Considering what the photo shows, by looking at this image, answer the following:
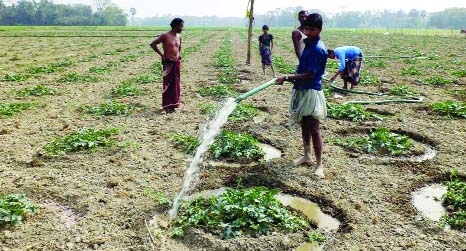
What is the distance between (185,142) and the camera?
6.71 metres

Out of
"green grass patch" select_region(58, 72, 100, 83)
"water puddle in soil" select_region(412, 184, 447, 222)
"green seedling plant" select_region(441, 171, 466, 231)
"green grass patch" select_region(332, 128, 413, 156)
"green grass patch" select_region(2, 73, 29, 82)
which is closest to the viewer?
"green seedling plant" select_region(441, 171, 466, 231)

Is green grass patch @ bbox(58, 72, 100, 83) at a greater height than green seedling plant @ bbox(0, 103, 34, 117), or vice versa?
green grass patch @ bbox(58, 72, 100, 83)

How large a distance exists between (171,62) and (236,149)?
10.6 feet

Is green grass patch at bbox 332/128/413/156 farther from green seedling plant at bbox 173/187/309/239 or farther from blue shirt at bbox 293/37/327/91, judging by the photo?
green seedling plant at bbox 173/187/309/239

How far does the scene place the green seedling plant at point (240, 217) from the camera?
13.3ft

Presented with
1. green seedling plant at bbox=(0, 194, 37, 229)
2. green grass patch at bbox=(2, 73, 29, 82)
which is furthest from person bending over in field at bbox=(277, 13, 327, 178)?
green grass patch at bbox=(2, 73, 29, 82)

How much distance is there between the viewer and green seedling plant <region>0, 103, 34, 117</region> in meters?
8.23

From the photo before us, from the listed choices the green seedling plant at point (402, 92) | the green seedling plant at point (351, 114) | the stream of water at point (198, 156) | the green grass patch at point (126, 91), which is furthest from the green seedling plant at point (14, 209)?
the green seedling plant at point (402, 92)

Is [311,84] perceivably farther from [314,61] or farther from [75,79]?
[75,79]

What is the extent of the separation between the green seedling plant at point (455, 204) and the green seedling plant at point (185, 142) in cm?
352

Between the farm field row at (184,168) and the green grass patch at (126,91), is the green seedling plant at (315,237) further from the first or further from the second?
the green grass patch at (126,91)

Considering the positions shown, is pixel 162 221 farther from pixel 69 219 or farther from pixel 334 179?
pixel 334 179

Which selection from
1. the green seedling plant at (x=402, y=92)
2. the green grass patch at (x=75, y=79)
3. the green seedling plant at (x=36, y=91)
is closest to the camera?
the green seedling plant at (x=36, y=91)

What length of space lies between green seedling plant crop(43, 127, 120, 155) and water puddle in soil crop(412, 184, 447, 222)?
4.40 m
